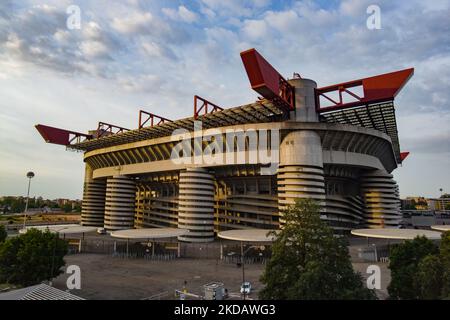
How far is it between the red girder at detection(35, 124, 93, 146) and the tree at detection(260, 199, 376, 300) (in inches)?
3521

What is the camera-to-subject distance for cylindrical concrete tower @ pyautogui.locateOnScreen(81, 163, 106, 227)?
91750mm

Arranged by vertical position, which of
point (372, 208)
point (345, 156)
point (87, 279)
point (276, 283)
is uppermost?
point (345, 156)

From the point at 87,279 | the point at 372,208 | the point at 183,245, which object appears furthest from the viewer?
the point at 372,208

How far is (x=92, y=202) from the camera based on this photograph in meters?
92.9

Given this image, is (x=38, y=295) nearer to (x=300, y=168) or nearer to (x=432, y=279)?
(x=432, y=279)

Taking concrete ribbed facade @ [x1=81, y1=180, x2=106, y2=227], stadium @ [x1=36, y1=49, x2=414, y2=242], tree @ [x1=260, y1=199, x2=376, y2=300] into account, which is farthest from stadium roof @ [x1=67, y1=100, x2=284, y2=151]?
tree @ [x1=260, y1=199, x2=376, y2=300]

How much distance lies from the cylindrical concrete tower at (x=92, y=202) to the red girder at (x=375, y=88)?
73.5 m

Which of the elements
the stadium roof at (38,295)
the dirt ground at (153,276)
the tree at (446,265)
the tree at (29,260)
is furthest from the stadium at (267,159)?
the stadium roof at (38,295)

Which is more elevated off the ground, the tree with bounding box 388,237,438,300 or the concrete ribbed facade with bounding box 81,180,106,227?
the concrete ribbed facade with bounding box 81,180,106,227

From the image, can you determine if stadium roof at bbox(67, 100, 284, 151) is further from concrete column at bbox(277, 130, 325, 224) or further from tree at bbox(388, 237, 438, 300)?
tree at bbox(388, 237, 438, 300)
